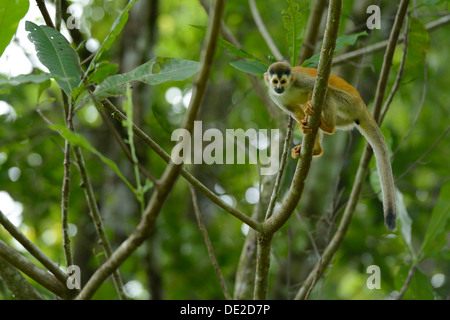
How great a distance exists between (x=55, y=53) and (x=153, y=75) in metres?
0.45

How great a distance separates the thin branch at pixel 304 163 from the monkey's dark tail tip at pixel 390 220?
545 millimetres

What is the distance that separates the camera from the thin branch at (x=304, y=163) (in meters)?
1.93

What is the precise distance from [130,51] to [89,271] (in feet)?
7.66

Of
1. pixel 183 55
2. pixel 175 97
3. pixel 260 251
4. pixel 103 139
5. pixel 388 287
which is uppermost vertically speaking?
pixel 183 55

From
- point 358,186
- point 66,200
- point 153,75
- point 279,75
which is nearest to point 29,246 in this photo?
point 66,200

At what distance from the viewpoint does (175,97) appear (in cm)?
693

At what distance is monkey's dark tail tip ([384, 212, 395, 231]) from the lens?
2.35m

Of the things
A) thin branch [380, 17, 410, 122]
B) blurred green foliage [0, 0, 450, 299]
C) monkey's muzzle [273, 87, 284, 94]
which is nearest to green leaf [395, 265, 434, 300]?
blurred green foliage [0, 0, 450, 299]

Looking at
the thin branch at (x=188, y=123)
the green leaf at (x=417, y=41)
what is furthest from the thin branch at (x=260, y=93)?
the thin branch at (x=188, y=123)

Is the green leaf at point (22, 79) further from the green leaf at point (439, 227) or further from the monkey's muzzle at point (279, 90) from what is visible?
the green leaf at point (439, 227)
